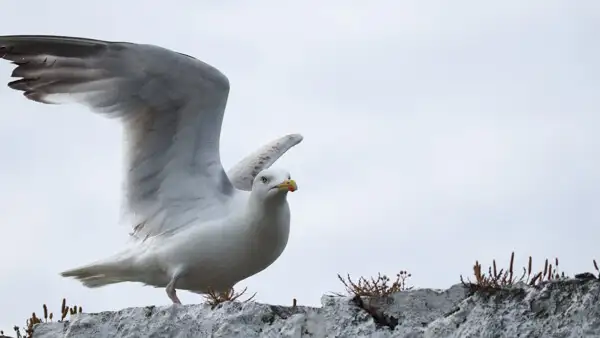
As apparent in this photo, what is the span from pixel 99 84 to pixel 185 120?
612 mm

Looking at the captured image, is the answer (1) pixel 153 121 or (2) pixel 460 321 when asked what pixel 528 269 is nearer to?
(2) pixel 460 321

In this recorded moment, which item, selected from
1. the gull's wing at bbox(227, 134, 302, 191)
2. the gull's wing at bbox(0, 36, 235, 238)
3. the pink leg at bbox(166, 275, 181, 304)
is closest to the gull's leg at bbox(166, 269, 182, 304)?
the pink leg at bbox(166, 275, 181, 304)

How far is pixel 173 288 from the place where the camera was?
23.2ft

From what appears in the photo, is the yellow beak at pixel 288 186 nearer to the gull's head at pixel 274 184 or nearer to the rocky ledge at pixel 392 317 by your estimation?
the gull's head at pixel 274 184

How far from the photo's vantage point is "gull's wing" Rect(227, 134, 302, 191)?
29.9 ft

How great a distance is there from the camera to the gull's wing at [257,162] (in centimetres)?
910

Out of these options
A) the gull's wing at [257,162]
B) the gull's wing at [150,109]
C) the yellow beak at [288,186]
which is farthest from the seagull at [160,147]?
the gull's wing at [257,162]

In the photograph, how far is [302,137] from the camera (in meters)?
9.81

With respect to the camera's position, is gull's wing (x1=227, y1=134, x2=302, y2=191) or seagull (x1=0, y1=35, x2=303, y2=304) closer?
seagull (x1=0, y1=35, x2=303, y2=304)

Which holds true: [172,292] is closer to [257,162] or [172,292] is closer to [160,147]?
[160,147]

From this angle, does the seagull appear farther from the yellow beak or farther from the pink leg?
the yellow beak

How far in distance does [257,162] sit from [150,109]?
180cm

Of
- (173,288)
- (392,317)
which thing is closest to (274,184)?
(173,288)

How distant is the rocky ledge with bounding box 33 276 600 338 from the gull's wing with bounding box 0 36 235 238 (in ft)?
8.54
